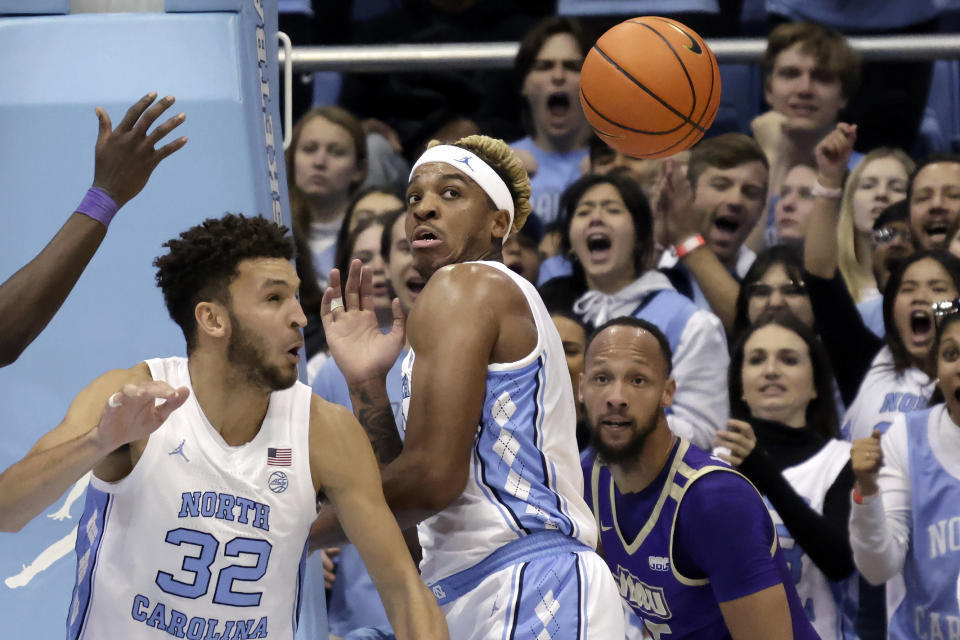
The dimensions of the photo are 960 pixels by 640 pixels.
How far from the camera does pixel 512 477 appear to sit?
317 centimetres

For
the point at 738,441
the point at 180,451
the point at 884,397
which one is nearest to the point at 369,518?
the point at 180,451

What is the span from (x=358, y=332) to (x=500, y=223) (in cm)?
53

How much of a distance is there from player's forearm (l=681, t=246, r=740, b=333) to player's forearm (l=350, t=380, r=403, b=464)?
8.63ft

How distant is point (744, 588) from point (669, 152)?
171cm

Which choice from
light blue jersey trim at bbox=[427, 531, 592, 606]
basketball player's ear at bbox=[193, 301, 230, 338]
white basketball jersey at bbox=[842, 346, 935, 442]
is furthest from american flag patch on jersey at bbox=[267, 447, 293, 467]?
white basketball jersey at bbox=[842, 346, 935, 442]

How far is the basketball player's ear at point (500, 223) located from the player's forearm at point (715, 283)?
2293 millimetres

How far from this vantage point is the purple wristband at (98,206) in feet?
10.7

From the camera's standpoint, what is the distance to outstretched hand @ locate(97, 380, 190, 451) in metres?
2.60

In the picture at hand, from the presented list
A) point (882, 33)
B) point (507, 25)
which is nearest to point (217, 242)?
point (507, 25)

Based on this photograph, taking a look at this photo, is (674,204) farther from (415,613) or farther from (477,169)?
(415,613)

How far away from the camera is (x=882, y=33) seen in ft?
23.0

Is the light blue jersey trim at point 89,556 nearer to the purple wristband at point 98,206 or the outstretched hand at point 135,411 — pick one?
the outstretched hand at point 135,411

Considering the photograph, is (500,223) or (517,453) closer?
(517,453)

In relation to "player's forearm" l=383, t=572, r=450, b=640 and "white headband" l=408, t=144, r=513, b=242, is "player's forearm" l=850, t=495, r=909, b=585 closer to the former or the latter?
"white headband" l=408, t=144, r=513, b=242
